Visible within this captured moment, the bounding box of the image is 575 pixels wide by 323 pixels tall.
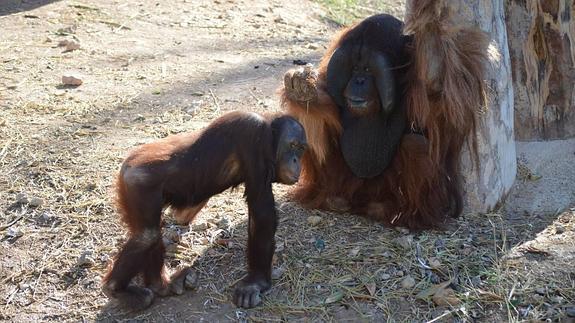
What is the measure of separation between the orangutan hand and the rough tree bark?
1.83 ft

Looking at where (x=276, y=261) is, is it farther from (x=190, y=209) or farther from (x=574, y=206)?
(x=574, y=206)

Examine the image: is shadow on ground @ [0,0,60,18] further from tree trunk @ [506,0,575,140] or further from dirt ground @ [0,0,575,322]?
tree trunk @ [506,0,575,140]

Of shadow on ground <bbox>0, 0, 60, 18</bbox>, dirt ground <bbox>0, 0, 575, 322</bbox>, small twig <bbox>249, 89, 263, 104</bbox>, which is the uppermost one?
shadow on ground <bbox>0, 0, 60, 18</bbox>

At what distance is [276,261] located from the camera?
3.53 meters

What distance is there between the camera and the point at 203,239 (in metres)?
3.68

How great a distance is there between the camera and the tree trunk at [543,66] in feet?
14.1

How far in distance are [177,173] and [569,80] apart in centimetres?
243

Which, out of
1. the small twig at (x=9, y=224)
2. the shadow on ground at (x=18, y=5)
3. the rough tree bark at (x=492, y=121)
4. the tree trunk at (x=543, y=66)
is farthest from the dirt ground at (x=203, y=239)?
the shadow on ground at (x=18, y=5)

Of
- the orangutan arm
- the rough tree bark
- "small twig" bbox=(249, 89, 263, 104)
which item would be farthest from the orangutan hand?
"small twig" bbox=(249, 89, 263, 104)

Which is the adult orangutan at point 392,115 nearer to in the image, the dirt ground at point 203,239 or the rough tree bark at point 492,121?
the rough tree bark at point 492,121

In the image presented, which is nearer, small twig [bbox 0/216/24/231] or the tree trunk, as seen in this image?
small twig [bbox 0/216/24/231]

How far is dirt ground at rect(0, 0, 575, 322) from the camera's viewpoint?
3230 millimetres

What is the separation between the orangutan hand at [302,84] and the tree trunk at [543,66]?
1.24 metres

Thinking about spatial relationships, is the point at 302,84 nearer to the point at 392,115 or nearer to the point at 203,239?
the point at 392,115
